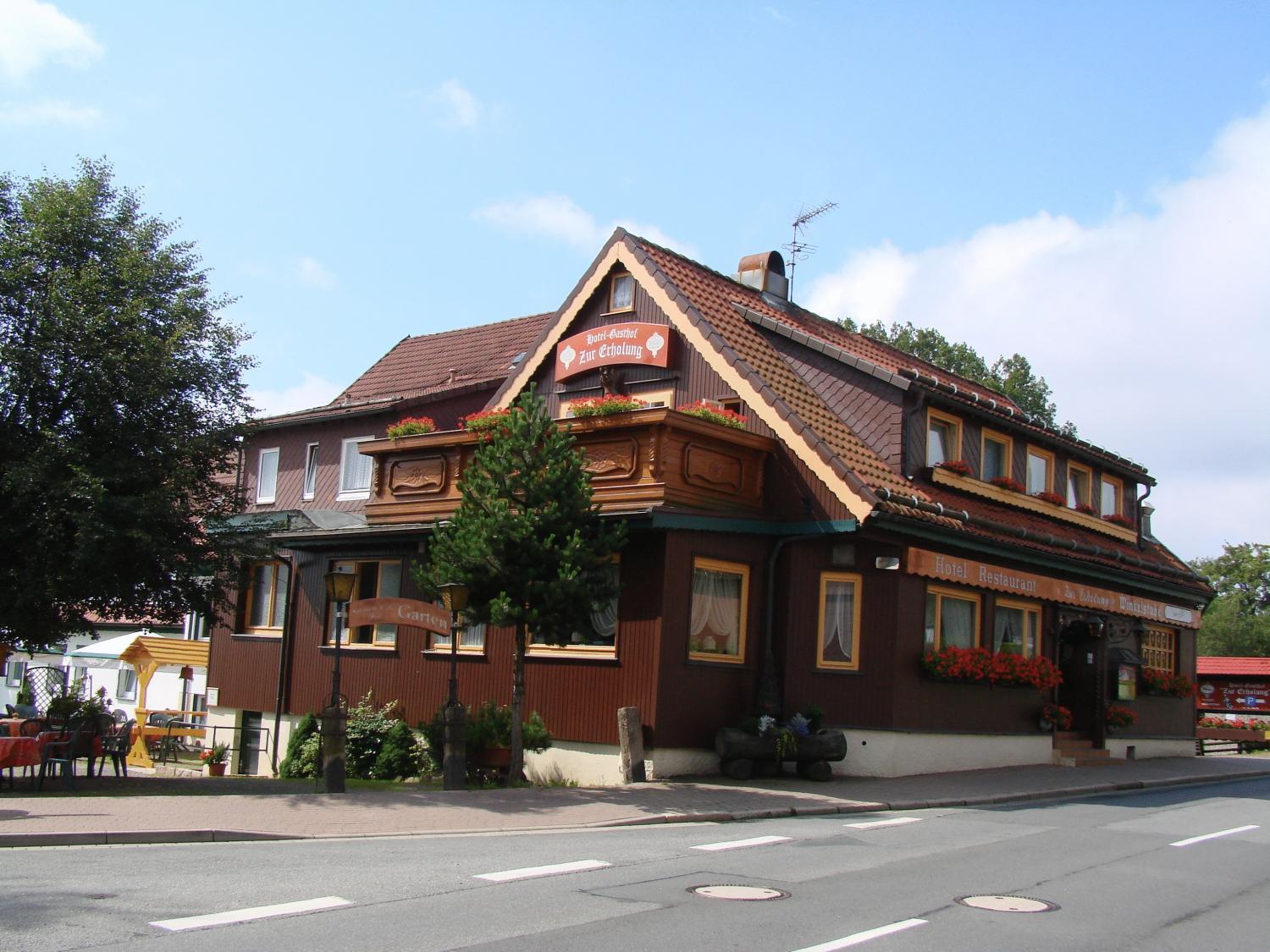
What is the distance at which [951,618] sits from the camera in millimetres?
21500

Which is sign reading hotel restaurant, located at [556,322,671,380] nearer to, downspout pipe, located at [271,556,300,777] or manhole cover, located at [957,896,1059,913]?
downspout pipe, located at [271,556,300,777]

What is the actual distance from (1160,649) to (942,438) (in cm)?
1008

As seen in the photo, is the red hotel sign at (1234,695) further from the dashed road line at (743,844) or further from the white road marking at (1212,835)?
the dashed road line at (743,844)

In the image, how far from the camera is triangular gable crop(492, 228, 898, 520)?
19.3 metres

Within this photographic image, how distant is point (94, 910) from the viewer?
816 centimetres

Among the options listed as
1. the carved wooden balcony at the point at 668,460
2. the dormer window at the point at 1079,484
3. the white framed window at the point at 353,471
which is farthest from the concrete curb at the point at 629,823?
the white framed window at the point at 353,471

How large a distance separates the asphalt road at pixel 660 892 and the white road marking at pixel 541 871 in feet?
0.11

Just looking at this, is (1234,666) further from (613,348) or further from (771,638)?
(613,348)

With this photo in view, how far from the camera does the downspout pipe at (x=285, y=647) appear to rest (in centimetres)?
2527

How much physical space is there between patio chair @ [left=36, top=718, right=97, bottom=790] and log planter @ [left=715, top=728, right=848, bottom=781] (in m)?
8.70

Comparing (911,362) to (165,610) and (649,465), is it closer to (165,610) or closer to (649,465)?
(649,465)

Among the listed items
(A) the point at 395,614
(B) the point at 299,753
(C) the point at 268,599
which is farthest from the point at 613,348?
(C) the point at 268,599

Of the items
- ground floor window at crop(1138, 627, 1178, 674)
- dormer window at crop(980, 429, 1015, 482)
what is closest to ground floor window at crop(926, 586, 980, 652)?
dormer window at crop(980, 429, 1015, 482)

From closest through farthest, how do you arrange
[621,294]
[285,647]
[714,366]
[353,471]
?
[714,366], [621,294], [285,647], [353,471]
